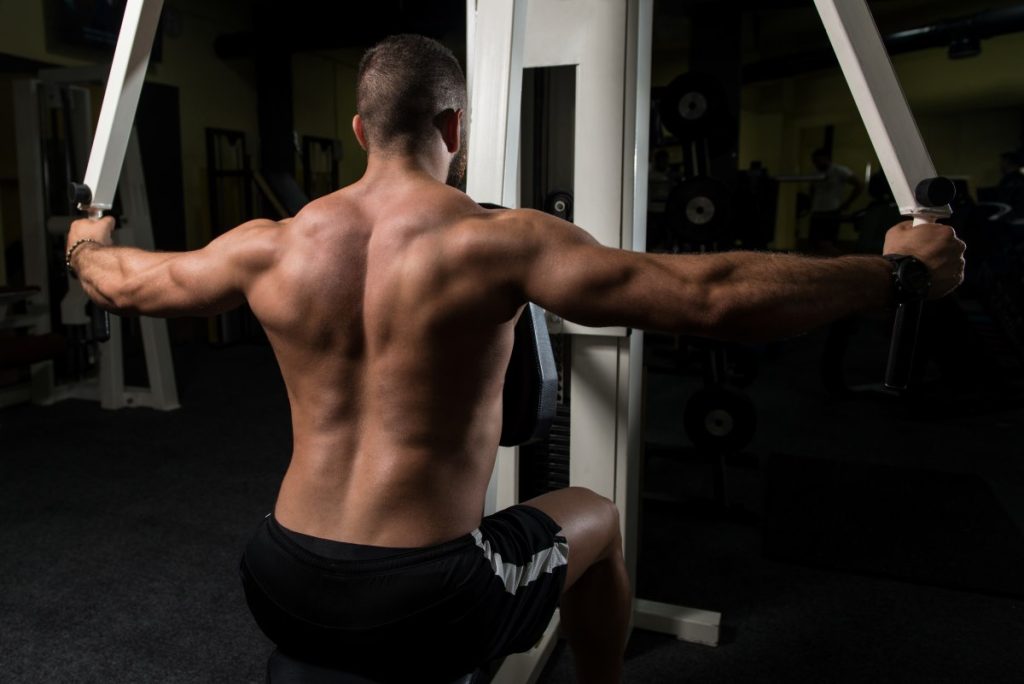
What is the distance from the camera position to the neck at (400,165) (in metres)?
1.03

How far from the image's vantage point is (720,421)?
8.91 feet

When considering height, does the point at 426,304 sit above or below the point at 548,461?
above

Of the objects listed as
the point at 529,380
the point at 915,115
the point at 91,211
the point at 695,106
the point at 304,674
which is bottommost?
the point at 304,674

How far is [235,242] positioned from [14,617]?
148 cm

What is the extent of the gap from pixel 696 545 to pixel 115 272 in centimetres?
186

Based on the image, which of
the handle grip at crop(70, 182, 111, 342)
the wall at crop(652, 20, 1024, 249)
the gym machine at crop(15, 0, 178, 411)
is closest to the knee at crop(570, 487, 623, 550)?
the handle grip at crop(70, 182, 111, 342)

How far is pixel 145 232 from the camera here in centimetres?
385

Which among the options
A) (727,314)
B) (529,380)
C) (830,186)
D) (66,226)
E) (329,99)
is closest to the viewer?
(727,314)

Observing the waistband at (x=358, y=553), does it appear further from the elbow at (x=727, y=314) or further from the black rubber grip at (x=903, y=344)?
the black rubber grip at (x=903, y=344)

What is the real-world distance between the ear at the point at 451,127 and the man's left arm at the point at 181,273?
0.26 meters

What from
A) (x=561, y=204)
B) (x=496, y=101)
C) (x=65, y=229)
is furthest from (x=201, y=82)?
(x=496, y=101)

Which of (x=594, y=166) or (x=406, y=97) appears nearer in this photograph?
(x=406, y=97)

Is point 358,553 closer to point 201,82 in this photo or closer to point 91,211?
point 91,211

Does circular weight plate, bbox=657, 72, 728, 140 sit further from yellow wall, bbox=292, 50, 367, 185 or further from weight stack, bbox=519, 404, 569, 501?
yellow wall, bbox=292, 50, 367, 185
